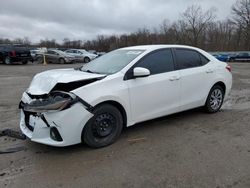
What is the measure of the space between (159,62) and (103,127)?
5.54 feet

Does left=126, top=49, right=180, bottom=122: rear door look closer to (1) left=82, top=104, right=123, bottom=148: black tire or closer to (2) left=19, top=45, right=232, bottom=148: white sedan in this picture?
(2) left=19, top=45, right=232, bottom=148: white sedan

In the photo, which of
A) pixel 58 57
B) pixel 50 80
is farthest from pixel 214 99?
pixel 58 57

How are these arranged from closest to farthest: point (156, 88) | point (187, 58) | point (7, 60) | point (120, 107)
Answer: point (120, 107) → point (156, 88) → point (187, 58) → point (7, 60)

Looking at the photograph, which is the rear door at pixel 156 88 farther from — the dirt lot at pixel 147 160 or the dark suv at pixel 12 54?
the dark suv at pixel 12 54

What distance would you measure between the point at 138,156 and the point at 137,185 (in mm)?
772

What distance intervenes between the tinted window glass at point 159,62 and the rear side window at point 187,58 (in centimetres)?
24

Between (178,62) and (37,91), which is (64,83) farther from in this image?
(178,62)

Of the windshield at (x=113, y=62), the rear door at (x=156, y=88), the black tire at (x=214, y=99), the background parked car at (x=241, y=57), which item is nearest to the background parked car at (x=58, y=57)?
the background parked car at (x=241, y=57)

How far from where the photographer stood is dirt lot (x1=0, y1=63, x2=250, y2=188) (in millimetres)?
3168

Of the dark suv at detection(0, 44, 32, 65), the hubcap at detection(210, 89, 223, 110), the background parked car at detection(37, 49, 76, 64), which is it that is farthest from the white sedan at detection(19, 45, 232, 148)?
the background parked car at detection(37, 49, 76, 64)

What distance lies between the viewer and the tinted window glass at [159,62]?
15.5 ft

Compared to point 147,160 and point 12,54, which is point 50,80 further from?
point 12,54

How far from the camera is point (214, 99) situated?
5.99 m

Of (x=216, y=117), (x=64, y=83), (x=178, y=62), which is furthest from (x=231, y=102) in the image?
(x=64, y=83)
